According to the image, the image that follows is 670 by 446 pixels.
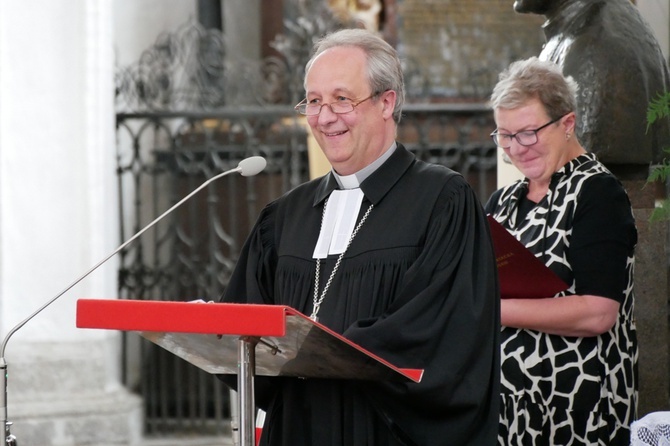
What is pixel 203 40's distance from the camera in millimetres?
8523

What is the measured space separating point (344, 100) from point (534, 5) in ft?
5.75

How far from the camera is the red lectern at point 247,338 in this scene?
219cm

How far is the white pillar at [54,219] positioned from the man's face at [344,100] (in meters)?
4.92

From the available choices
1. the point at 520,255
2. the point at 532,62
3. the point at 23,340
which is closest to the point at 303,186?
the point at 520,255

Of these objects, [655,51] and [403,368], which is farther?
[655,51]

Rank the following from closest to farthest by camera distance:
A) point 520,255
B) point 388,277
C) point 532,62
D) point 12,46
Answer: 1. point 388,277
2. point 520,255
3. point 532,62
4. point 12,46

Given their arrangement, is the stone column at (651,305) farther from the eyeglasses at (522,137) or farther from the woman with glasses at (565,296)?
the eyeglasses at (522,137)

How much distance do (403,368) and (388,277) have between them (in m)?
0.25

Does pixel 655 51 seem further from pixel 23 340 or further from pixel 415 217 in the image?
pixel 23 340

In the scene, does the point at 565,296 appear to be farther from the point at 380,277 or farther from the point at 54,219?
the point at 54,219

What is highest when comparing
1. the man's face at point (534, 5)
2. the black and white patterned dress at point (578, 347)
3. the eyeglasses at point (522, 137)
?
the man's face at point (534, 5)

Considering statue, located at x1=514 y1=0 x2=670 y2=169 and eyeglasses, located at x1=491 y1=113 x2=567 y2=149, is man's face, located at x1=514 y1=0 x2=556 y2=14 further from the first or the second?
eyeglasses, located at x1=491 y1=113 x2=567 y2=149

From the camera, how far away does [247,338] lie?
2371mm

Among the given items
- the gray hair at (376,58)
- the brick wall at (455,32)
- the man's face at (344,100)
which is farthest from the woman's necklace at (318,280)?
the brick wall at (455,32)
